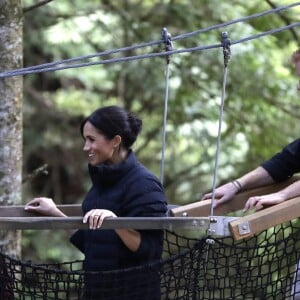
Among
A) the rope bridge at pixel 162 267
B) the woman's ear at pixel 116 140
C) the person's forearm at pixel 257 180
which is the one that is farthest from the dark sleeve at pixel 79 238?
the person's forearm at pixel 257 180

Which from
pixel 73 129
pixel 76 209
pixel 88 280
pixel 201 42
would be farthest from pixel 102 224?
pixel 73 129

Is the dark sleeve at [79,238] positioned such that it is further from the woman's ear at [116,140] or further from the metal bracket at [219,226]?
the metal bracket at [219,226]

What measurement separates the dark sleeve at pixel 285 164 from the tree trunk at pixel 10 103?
100 centimetres

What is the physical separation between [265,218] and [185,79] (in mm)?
2779

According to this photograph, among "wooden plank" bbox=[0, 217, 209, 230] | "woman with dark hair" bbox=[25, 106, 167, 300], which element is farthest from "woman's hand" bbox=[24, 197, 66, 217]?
"wooden plank" bbox=[0, 217, 209, 230]

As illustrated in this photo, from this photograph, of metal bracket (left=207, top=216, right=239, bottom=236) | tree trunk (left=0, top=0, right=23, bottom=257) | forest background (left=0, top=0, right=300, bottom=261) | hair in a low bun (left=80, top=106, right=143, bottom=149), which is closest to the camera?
metal bracket (left=207, top=216, right=239, bottom=236)

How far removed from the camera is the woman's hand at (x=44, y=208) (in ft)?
9.35

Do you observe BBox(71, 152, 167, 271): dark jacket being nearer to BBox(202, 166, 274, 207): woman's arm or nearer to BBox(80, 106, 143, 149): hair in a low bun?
BBox(80, 106, 143, 149): hair in a low bun

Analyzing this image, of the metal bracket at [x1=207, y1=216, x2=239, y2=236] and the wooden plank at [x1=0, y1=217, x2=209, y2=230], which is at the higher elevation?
the wooden plank at [x1=0, y1=217, x2=209, y2=230]

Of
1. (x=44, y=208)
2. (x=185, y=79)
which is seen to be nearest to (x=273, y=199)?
(x=44, y=208)

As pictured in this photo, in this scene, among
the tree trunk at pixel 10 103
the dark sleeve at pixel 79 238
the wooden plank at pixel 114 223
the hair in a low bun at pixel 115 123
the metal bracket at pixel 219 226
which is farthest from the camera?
the tree trunk at pixel 10 103

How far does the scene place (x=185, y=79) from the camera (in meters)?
5.30

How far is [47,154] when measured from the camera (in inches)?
275

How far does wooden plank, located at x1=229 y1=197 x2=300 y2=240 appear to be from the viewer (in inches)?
101
